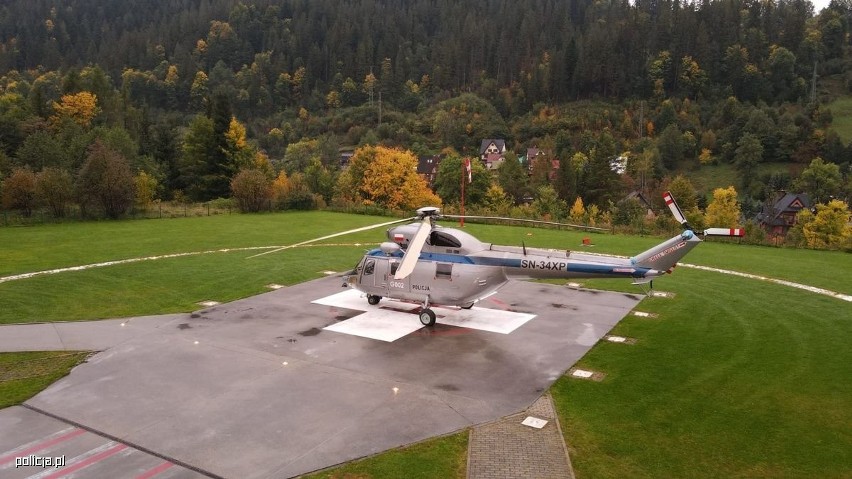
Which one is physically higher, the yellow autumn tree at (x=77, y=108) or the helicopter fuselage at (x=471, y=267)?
the yellow autumn tree at (x=77, y=108)

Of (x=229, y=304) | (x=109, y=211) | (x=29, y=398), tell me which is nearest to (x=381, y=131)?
(x=109, y=211)

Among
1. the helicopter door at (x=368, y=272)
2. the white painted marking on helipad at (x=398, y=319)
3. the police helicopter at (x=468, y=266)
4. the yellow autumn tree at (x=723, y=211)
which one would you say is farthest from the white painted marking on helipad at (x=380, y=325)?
the yellow autumn tree at (x=723, y=211)

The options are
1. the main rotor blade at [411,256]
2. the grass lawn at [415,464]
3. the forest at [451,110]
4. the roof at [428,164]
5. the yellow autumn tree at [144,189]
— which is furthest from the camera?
the roof at [428,164]

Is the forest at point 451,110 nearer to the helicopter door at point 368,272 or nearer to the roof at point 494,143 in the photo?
the roof at point 494,143

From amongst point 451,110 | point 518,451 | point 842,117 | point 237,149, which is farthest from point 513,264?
point 842,117

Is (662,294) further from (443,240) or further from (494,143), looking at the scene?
(494,143)

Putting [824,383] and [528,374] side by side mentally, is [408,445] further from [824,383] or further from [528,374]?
[824,383]

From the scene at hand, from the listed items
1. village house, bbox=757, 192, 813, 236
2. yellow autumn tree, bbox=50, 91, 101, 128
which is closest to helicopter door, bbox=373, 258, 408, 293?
yellow autumn tree, bbox=50, 91, 101, 128
